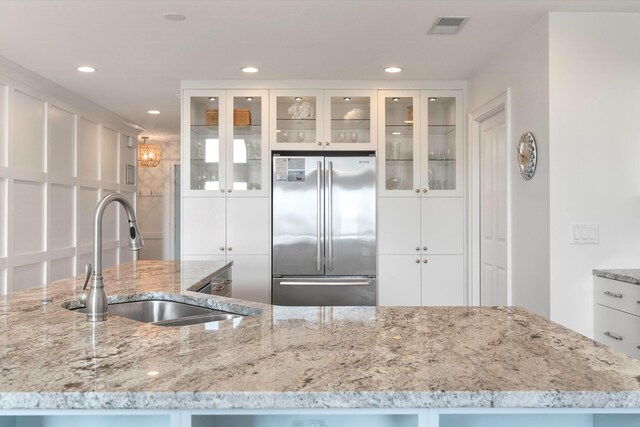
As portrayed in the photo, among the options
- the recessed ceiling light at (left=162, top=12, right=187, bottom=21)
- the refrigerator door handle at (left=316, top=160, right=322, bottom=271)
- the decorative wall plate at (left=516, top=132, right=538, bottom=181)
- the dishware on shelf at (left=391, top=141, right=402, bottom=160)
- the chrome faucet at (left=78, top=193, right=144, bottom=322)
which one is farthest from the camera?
the dishware on shelf at (left=391, top=141, right=402, bottom=160)

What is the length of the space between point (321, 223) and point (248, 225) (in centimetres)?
65

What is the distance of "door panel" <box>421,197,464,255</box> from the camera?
468 cm

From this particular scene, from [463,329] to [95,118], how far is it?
529cm

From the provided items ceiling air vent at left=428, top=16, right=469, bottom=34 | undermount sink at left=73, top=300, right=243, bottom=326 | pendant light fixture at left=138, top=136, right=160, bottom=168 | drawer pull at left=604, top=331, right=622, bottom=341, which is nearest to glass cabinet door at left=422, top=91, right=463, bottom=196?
ceiling air vent at left=428, top=16, right=469, bottom=34

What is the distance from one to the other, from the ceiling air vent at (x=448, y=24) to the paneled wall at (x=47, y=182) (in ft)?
10.4

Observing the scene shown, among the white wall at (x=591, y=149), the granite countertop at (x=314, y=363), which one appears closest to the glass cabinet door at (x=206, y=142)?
the white wall at (x=591, y=149)

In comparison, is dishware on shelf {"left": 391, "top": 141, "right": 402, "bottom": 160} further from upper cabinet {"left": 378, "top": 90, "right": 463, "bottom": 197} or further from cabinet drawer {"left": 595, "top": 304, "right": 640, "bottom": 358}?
cabinet drawer {"left": 595, "top": 304, "right": 640, "bottom": 358}

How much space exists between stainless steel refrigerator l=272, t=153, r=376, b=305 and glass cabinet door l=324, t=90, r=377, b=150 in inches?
5.6

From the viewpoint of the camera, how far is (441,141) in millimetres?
4727

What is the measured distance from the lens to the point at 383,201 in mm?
4684

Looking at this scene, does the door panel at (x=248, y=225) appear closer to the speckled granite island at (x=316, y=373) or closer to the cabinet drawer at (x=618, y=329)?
the cabinet drawer at (x=618, y=329)

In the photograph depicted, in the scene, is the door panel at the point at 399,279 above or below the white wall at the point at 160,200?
below

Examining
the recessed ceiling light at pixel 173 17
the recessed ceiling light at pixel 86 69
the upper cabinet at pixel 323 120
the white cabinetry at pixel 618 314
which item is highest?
the recessed ceiling light at pixel 86 69

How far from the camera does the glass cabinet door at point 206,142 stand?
4676 mm
